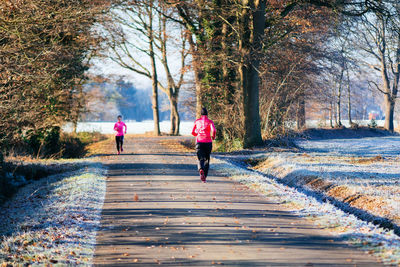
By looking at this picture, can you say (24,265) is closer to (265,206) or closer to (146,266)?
(146,266)

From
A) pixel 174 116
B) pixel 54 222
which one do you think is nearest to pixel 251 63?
pixel 54 222

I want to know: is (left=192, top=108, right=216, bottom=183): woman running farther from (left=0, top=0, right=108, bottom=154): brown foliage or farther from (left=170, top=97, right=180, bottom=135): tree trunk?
(left=170, top=97, right=180, bottom=135): tree trunk

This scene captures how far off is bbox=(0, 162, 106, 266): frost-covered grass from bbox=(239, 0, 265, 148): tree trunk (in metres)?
9.86

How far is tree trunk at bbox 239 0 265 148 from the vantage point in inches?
888

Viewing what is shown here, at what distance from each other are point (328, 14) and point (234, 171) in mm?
13859

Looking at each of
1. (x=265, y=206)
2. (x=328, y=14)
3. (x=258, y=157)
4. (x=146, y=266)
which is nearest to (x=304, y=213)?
(x=265, y=206)

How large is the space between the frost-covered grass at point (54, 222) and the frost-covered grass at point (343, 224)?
394cm

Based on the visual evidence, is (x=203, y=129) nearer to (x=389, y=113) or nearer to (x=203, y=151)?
(x=203, y=151)

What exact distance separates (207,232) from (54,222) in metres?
3.10

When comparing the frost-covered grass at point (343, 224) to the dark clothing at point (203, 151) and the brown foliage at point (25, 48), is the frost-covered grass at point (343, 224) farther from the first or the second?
the brown foliage at point (25, 48)

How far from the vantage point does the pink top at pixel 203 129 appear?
12672 mm

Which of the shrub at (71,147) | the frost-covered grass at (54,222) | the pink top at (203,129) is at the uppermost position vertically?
the pink top at (203,129)

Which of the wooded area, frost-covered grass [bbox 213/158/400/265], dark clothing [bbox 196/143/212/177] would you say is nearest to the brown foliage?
the wooded area

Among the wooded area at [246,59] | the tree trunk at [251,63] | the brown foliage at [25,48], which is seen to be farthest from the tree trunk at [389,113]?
the brown foliage at [25,48]
